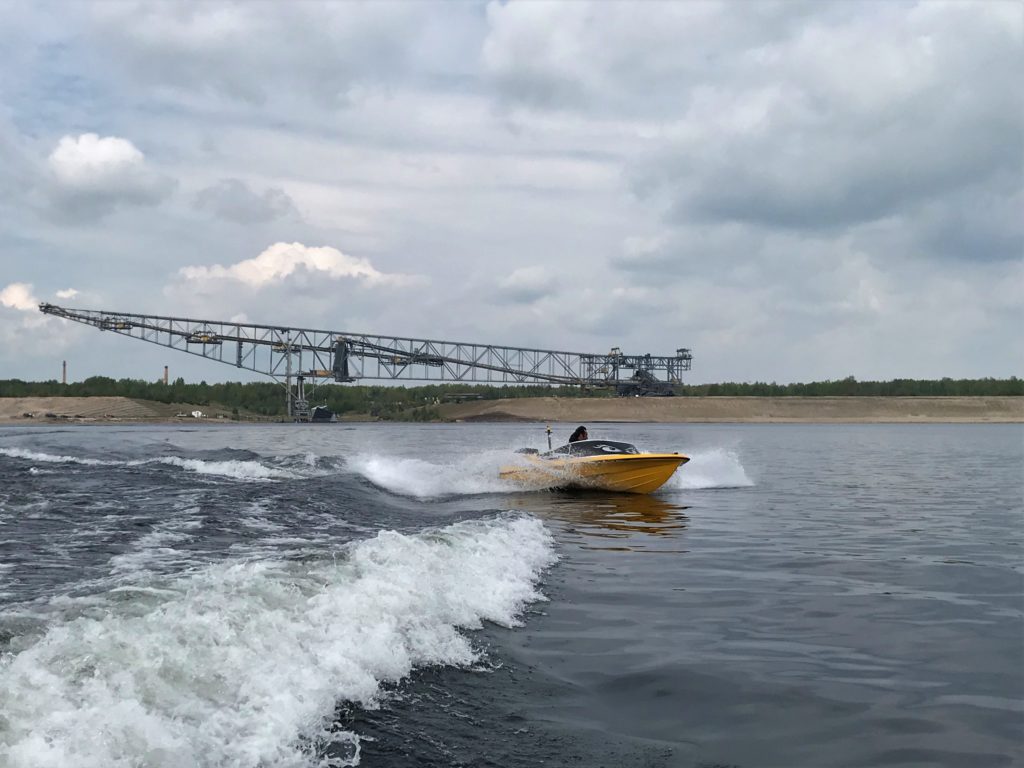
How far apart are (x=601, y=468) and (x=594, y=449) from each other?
44.2 inches

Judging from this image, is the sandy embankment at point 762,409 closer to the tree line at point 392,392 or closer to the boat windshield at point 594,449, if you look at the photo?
the tree line at point 392,392

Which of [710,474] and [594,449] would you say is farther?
[710,474]

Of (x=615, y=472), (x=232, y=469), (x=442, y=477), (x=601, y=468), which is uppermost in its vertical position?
(x=601, y=468)

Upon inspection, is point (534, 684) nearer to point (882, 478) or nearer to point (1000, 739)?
point (1000, 739)

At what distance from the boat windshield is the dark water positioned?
9572 millimetres

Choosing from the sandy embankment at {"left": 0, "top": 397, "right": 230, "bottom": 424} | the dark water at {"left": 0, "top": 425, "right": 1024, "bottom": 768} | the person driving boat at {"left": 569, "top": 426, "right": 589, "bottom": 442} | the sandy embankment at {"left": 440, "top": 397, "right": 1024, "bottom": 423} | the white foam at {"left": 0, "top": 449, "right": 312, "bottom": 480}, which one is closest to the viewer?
the dark water at {"left": 0, "top": 425, "right": 1024, "bottom": 768}

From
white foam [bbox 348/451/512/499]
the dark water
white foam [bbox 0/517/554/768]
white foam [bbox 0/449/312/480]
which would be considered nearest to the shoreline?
white foam [bbox 0/449/312/480]

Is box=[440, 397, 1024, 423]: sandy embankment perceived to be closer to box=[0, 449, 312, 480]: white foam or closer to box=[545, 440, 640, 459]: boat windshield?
box=[0, 449, 312, 480]: white foam

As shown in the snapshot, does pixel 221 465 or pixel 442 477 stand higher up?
pixel 221 465

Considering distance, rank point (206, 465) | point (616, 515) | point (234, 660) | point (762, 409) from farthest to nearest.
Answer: point (762, 409)
point (206, 465)
point (616, 515)
point (234, 660)

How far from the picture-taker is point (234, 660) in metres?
6.57

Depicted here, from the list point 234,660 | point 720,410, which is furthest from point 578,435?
point 720,410

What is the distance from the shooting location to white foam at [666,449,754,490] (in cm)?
2881

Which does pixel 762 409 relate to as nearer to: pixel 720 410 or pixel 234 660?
pixel 720 410
